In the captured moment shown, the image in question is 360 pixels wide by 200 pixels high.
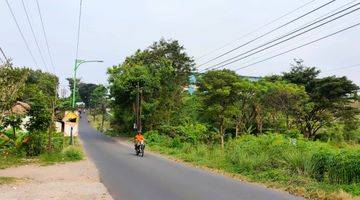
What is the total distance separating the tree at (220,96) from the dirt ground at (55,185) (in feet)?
78.6

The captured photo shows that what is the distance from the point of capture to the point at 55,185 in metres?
15.7

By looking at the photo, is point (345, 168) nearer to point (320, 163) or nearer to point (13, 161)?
point (320, 163)

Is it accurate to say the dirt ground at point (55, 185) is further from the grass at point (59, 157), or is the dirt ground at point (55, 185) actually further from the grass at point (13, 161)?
the grass at point (59, 157)

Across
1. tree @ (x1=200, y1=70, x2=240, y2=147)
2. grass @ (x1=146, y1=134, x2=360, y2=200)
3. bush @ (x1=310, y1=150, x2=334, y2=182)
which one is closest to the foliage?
tree @ (x1=200, y1=70, x2=240, y2=147)

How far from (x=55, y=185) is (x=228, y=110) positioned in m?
31.5

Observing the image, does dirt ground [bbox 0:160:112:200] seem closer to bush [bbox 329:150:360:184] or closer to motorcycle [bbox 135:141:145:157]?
bush [bbox 329:150:360:184]

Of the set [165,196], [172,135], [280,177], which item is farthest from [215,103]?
[165,196]

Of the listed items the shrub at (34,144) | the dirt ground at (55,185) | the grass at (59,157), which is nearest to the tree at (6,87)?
the dirt ground at (55,185)

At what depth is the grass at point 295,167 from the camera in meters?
14.2

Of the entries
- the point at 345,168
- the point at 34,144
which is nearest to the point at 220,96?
the point at 34,144

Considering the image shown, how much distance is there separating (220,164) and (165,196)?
31.8 feet

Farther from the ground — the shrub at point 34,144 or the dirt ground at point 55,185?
the shrub at point 34,144

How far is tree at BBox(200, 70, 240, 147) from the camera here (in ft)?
148

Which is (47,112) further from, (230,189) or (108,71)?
(108,71)
